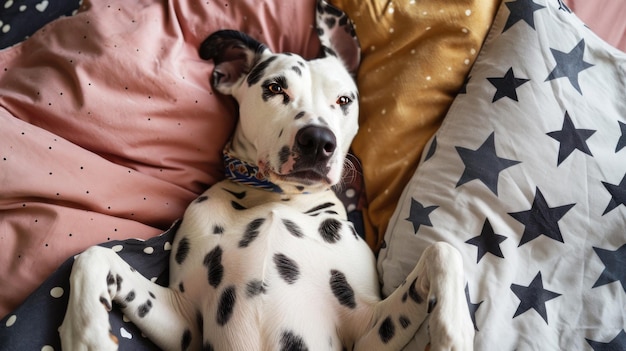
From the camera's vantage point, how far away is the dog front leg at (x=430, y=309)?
1.53 metres

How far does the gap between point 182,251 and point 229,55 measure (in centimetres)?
94

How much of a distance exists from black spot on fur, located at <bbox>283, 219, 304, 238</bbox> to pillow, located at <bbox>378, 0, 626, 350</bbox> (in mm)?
357

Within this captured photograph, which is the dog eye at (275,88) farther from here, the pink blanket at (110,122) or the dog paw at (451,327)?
the dog paw at (451,327)

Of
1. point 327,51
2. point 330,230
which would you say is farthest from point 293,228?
point 327,51

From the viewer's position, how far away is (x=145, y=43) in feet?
7.08

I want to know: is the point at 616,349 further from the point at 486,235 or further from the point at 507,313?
the point at 486,235

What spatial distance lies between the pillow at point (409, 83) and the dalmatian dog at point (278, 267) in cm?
15

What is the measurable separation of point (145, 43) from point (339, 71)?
2.75 feet

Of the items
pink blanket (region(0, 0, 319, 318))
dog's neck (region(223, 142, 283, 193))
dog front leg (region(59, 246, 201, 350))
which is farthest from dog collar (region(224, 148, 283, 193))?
dog front leg (region(59, 246, 201, 350))

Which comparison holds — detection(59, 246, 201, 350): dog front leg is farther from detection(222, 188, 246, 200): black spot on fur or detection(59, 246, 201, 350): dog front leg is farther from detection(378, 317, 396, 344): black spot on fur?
detection(378, 317, 396, 344): black spot on fur

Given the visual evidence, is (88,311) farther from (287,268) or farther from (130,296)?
(287,268)

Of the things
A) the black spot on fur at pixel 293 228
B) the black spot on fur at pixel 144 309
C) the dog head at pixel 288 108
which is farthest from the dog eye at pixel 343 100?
the black spot on fur at pixel 144 309

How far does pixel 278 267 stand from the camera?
184 centimetres

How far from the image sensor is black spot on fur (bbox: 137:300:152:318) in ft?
5.83
